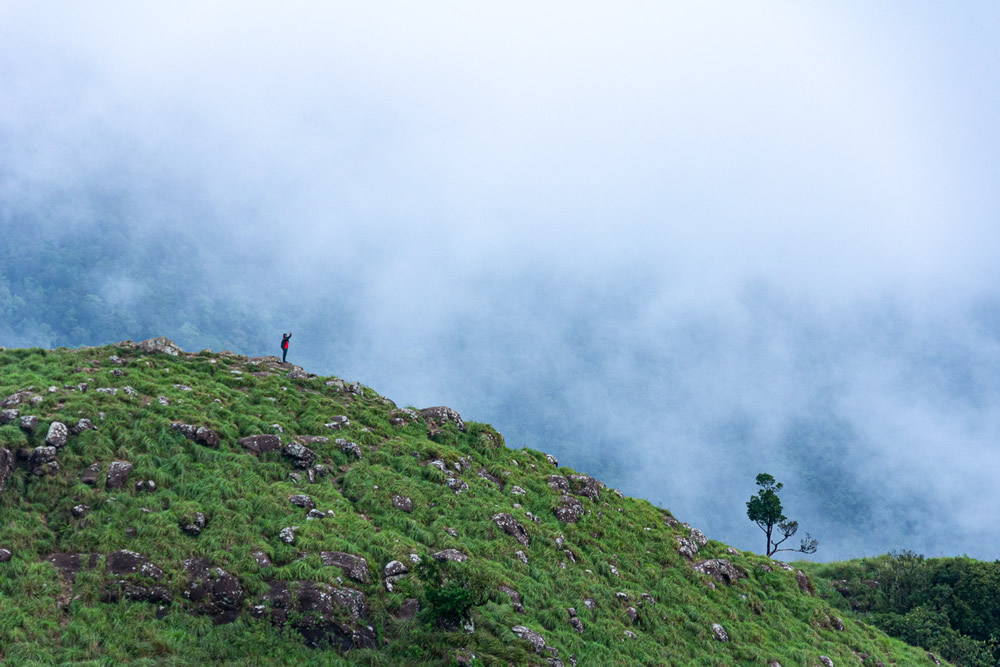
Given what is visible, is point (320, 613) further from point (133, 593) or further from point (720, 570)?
point (720, 570)

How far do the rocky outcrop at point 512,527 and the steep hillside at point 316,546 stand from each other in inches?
4.7

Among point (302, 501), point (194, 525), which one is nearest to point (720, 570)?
point (302, 501)

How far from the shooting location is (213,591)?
25.3m

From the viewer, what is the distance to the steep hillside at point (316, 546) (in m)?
24.4

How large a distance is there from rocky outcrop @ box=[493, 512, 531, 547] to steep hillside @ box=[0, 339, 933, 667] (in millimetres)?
120

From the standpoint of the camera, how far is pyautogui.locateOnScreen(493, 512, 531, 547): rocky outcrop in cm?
3575

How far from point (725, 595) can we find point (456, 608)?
18.9 metres

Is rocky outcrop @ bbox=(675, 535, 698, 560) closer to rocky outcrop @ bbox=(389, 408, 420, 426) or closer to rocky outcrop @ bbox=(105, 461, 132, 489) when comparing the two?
rocky outcrop @ bbox=(389, 408, 420, 426)

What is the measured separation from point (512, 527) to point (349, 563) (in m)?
10.3

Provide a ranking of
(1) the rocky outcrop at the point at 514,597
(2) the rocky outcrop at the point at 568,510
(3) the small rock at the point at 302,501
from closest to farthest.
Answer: (1) the rocky outcrop at the point at 514,597
(3) the small rock at the point at 302,501
(2) the rocky outcrop at the point at 568,510

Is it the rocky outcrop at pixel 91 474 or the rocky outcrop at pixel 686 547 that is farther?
the rocky outcrop at pixel 686 547

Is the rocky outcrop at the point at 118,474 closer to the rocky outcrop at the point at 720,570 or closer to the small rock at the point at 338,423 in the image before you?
the small rock at the point at 338,423

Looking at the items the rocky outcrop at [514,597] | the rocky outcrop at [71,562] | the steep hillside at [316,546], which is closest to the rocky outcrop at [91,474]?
the steep hillside at [316,546]

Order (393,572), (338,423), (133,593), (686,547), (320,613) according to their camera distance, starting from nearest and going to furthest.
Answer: (133,593) → (320,613) → (393,572) → (338,423) → (686,547)
